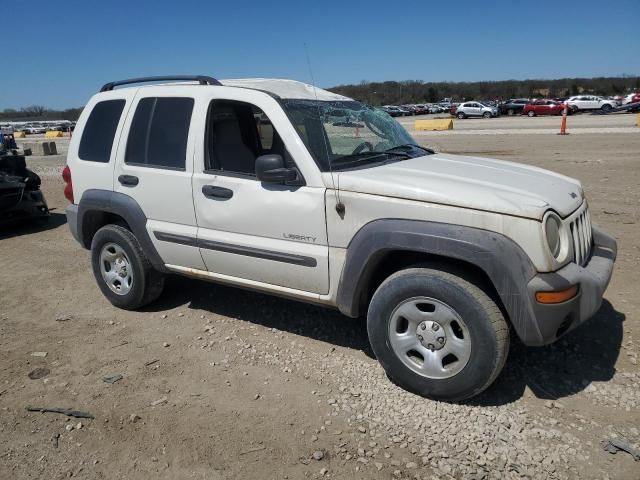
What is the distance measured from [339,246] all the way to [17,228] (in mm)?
7623

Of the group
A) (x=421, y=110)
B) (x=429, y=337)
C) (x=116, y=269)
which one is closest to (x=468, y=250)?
(x=429, y=337)

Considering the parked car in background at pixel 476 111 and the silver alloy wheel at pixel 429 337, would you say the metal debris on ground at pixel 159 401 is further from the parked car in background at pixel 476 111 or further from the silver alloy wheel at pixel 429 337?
the parked car in background at pixel 476 111

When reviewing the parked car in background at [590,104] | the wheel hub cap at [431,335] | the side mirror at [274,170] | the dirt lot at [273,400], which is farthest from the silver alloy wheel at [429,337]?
the parked car in background at [590,104]

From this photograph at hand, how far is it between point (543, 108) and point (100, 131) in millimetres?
46587

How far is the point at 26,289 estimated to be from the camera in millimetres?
5703

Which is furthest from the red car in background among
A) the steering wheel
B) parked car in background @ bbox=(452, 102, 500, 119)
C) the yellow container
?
the steering wheel

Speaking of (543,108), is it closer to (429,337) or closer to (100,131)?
(100,131)

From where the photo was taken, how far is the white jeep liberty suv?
2.90 meters

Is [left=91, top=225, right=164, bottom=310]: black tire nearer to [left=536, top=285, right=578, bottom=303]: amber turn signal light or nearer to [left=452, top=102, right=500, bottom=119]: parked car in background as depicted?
[left=536, top=285, right=578, bottom=303]: amber turn signal light

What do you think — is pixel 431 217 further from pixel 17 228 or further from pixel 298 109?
pixel 17 228

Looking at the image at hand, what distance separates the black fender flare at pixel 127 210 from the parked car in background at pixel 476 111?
47576 millimetres

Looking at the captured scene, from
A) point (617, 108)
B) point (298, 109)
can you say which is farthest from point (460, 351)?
point (617, 108)

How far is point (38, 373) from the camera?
3859 mm

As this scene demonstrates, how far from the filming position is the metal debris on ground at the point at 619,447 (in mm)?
2705
